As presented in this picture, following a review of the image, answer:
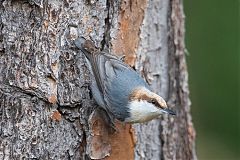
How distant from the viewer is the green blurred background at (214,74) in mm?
7188

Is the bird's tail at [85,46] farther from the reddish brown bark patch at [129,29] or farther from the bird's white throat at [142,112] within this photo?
the bird's white throat at [142,112]

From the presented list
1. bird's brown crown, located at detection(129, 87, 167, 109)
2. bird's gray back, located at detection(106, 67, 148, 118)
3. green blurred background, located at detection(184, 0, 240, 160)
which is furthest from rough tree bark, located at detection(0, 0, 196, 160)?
green blurred background, located at detection(184, 0, 240, 160)

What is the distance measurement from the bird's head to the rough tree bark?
0.18m

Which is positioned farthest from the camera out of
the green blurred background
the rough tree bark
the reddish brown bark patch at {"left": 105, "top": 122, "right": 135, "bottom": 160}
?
the green blurred background

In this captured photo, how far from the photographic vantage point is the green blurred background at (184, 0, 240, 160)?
7.19 m

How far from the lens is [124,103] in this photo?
12.2ft

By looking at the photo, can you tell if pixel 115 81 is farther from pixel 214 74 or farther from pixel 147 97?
pixel 214 74

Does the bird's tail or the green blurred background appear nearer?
the bird's tail

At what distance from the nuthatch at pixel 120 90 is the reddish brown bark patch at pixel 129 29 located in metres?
0.10

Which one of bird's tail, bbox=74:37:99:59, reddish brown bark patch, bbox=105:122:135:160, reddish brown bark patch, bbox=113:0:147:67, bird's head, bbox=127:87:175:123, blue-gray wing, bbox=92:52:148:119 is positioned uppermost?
reddish brown bark patch, bbox=113:0:147:67

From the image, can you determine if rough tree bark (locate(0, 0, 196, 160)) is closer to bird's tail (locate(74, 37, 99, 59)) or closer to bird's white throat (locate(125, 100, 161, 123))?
bird's tail (locate(74, 37, 99, 59))

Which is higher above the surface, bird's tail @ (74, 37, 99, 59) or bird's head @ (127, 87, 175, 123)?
bird's tail @ (74, 37, 99, 59)

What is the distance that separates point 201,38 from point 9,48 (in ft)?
13.1

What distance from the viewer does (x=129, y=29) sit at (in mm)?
3828
